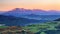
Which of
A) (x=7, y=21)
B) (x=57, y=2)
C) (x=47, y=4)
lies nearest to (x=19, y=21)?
(x=7, y=21)

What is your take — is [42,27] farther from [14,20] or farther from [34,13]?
[14,20]

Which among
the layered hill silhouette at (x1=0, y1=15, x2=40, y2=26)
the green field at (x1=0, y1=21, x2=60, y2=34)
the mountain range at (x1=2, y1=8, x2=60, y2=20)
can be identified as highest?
the mountain range at (x1=2, y1=8, x2=60, y2=20)

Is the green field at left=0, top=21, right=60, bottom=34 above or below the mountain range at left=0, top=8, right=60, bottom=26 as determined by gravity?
below

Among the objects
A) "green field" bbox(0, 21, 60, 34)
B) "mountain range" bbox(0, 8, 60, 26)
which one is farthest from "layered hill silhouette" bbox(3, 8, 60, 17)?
"green field" bbox(0, 21, 60, 34)

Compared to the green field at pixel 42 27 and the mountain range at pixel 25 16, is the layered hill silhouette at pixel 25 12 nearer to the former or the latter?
the mountain range at pixel 25 16

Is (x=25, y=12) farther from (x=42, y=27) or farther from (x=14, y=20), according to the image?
(x=42, y=27)

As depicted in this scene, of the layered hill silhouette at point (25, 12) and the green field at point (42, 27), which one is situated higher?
the layered hill silhouette at point (25, 12)

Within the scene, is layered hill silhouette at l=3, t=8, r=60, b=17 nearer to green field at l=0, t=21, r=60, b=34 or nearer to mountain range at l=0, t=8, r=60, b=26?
mountain range at l=0, t=8, r=60, b=26

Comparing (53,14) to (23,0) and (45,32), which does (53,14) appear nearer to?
(45,32)

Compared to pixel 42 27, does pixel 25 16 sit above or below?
above

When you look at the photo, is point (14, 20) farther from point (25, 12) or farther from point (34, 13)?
point (34, 13)

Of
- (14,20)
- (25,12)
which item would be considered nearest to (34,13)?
(25,12)

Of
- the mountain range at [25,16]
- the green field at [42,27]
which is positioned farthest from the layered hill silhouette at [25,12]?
the green field at [42,27]

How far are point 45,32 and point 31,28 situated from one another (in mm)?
188
